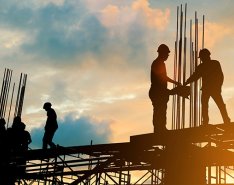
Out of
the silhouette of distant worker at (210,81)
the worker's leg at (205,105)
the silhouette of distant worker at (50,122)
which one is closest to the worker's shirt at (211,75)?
the silhouette of distant worker at (210,81)

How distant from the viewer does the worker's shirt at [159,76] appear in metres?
10.5

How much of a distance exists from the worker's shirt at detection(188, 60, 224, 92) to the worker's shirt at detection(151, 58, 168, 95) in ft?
2.49

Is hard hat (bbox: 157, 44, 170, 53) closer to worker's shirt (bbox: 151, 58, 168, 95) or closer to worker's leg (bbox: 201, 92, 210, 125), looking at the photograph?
worker's shirt (bbox: 151, 58, 168, 95)

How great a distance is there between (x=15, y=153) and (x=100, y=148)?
373 cm

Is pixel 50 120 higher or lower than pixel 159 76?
lower

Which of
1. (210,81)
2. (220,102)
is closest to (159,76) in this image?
(210,81)

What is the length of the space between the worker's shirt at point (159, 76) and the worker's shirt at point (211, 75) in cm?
76

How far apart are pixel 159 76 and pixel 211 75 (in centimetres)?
132

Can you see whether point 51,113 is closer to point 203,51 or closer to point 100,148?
point 100,148

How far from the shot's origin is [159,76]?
10516 millimetres

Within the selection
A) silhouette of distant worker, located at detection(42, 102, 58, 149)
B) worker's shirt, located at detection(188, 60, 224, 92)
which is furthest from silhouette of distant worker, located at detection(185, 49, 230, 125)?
silhouette of distant worker, located at detection(42, 102, 58, 149)

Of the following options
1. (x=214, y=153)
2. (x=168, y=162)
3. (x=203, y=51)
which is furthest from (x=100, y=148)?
(x=203, y=51)

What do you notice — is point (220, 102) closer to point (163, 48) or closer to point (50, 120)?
point (163, 48)

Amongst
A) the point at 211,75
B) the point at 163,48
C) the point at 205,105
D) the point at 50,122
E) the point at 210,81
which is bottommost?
the point at 205,105
